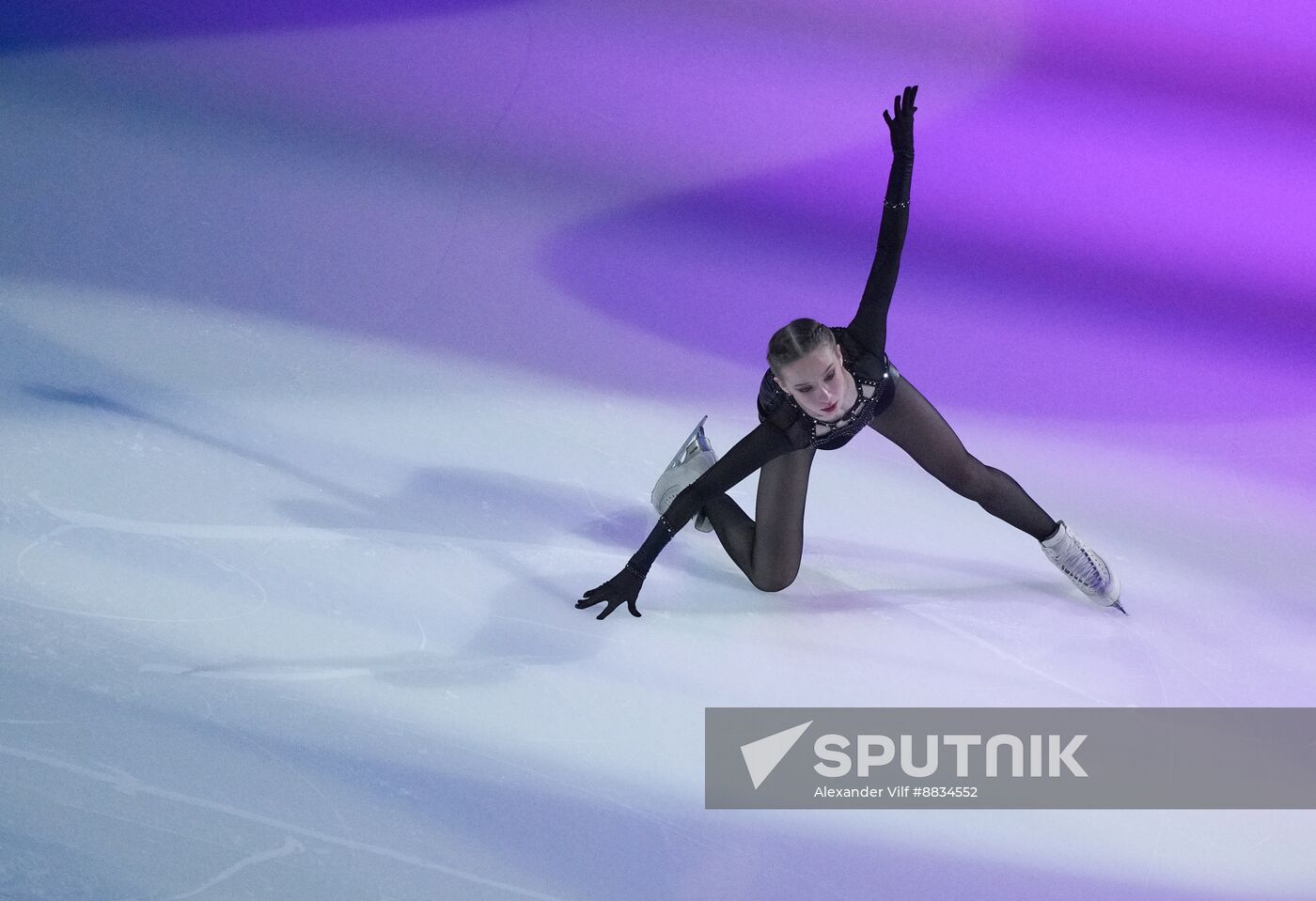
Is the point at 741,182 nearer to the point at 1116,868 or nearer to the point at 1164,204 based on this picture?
the point at 1164,204

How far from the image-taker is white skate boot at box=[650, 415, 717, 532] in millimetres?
4074

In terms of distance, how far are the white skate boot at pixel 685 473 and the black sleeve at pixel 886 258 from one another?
76 centimetres

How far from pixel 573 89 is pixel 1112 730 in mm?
4262

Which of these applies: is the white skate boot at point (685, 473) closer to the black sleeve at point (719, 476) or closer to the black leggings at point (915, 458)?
the black leggings at point (915, 458)

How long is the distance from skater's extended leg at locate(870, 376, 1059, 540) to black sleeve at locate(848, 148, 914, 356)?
23 cm

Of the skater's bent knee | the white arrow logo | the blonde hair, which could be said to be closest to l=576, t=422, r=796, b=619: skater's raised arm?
the blonde hair

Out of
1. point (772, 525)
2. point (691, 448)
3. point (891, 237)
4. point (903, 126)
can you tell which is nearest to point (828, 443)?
point (772, 525)

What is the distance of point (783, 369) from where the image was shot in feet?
10.5

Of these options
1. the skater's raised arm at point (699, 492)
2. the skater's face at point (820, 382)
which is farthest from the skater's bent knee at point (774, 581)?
the skater's face at point (820, 382)

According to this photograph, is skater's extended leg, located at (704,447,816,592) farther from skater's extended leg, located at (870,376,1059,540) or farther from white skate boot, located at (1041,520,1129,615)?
A: white skate boot, located at (1041,520,1129,615)

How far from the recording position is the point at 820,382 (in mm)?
3221

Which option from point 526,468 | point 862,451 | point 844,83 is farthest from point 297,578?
point 844,83

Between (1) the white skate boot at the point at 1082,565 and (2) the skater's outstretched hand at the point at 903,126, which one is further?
(1) the white skate boot at the point at 1082,565

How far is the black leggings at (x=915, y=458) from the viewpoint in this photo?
3660 mm
